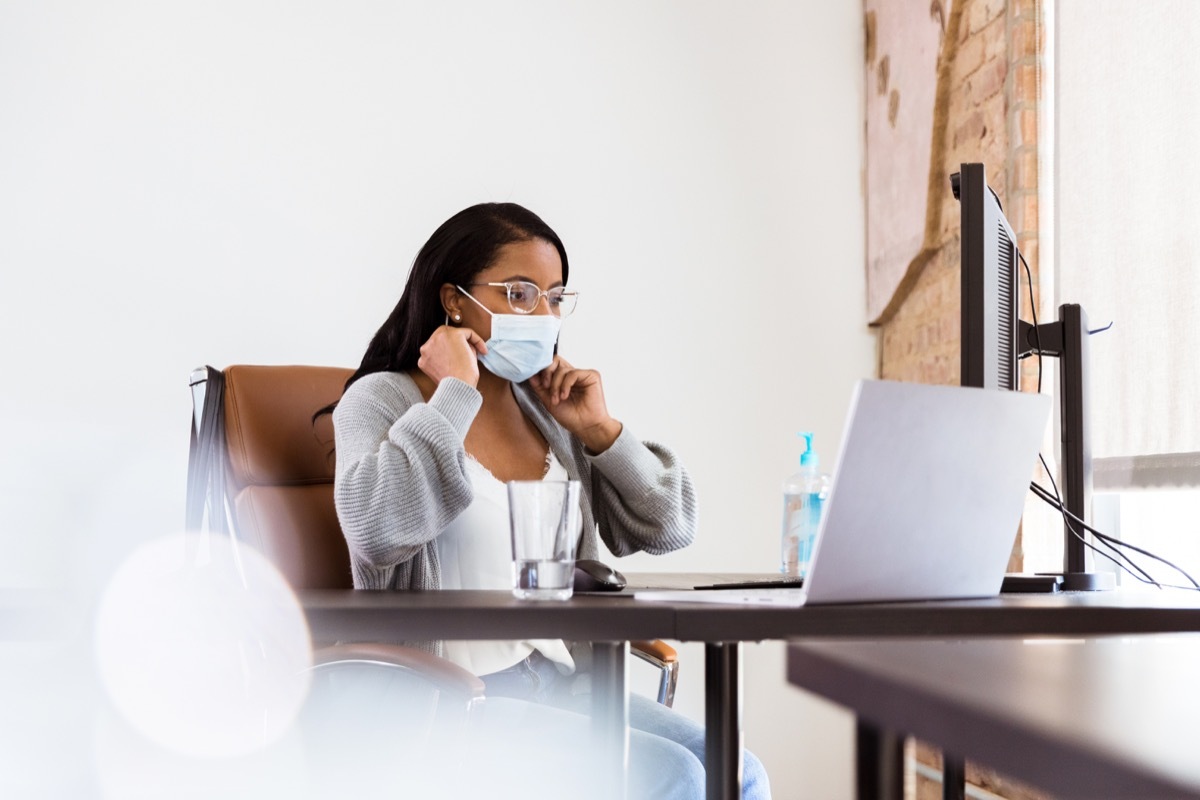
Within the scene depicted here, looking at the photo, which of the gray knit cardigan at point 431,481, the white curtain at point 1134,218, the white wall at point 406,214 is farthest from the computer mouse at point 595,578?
the white wall at point 406,214

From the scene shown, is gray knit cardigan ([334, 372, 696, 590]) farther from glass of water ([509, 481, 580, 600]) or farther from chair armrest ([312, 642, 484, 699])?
glass of water ([509, 481, 580, 600])

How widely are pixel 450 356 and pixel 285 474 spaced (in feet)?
1.12

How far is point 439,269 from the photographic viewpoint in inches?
73.0

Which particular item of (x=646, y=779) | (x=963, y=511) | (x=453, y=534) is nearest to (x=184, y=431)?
(x=453, y=534)

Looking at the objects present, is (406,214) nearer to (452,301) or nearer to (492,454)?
(452,301)

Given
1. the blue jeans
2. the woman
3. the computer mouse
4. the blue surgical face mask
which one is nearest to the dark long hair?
the woman

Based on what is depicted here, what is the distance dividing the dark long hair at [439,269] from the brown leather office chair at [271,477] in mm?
71

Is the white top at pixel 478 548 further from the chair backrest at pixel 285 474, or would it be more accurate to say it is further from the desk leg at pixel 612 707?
the desk leg at pixel 612 707

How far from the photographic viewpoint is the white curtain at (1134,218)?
1.99 m

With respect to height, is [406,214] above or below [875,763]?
above

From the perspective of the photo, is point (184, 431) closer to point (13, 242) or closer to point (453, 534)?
point (13, 242)

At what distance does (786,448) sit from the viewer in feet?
10.3

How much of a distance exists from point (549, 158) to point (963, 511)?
2175 mm

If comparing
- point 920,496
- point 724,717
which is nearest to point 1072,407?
point 920,496
